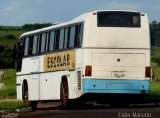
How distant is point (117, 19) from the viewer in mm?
28312

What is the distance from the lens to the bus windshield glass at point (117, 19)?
92.7 feet

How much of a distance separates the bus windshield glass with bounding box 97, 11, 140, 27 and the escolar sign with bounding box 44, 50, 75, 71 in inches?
68.0

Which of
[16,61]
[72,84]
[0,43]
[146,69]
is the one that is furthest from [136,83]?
[0,43]

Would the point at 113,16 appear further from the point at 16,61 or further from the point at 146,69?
the point at 16,61

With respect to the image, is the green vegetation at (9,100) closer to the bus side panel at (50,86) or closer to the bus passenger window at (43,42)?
the bus side panel at (50,86)

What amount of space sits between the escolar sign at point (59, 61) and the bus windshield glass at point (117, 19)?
173cm

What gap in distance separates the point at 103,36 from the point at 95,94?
2148mm

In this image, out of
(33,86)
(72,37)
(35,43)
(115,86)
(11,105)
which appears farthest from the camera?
(11,105)

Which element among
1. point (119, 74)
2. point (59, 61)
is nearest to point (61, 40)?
point (59, 61)

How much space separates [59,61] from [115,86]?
3.36 m

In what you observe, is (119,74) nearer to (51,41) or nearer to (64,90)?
(64,90)

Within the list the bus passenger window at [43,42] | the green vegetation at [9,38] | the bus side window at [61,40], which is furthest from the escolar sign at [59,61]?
the green vegetation at [9,38]

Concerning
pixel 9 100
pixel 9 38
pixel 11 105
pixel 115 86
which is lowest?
pixel 11 105

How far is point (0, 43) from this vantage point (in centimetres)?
13788
